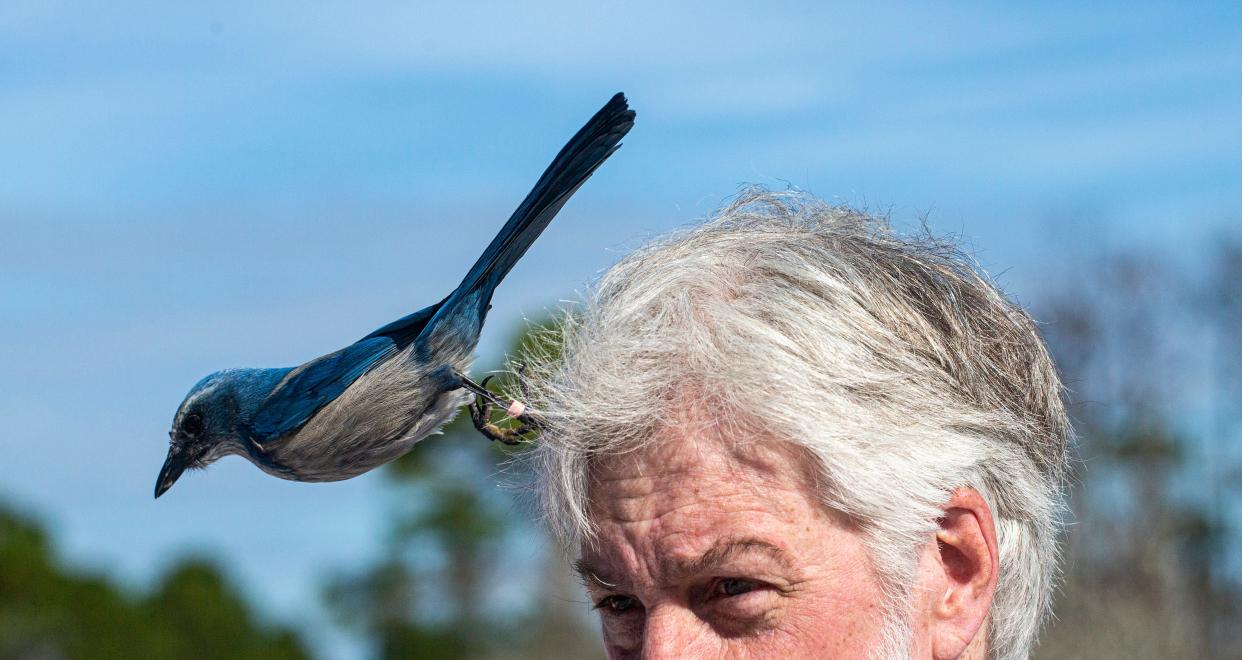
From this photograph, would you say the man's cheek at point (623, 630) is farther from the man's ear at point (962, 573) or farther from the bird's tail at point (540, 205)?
the bird's tail at point (540, 205)

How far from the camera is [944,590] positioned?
2.87 meters

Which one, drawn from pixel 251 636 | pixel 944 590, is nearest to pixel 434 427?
pixel 944 590

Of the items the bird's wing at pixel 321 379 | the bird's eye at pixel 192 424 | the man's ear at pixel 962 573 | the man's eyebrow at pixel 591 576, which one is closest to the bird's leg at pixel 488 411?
the bird's wing at pixel 321 379

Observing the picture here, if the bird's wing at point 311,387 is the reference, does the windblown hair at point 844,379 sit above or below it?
above

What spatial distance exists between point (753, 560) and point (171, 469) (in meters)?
1.14

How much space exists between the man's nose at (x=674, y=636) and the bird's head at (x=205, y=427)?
0.85 meters

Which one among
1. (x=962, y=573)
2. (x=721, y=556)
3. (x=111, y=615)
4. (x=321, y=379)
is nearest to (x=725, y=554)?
(x=721, y=556)

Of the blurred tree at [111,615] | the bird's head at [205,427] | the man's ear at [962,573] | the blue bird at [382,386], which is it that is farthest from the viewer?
the blurred tree at [111,615]

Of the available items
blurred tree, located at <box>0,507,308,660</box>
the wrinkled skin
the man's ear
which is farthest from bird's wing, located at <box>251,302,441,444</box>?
blurred tree, located at <box>0,507,308,660</box>

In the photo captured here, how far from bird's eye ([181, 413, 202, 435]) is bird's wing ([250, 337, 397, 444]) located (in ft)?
0.55

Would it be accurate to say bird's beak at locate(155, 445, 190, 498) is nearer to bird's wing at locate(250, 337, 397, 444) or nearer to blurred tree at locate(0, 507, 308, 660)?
bird's wing at locate(250, 337, 397, 444)

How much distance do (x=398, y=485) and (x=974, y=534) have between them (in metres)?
35.0

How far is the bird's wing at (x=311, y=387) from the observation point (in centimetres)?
258

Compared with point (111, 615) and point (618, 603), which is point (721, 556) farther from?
point (111, 615)
